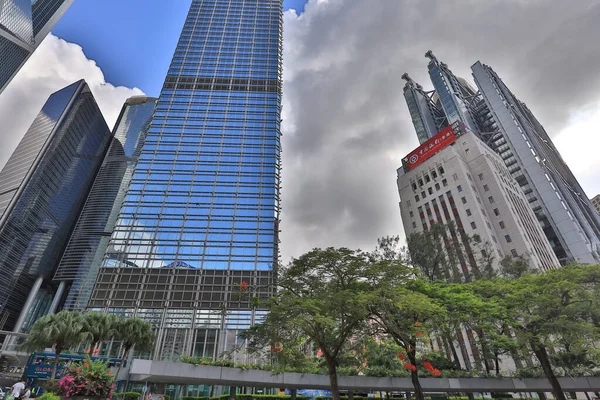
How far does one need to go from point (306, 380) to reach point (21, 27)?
106 metres

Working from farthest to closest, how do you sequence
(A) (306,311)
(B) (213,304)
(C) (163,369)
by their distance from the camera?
(B) (213,304) → (C) (163,369) → (A) (306,311)

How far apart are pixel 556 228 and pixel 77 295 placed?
112 meters

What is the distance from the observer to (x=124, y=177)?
9844 centimetres

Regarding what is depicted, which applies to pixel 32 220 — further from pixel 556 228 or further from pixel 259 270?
pixel 556 228

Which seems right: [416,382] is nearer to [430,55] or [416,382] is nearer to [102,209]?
[102,209]

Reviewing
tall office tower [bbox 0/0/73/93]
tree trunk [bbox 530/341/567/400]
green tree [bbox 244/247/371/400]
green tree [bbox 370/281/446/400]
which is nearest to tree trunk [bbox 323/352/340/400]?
green tree [bbox 244/247/371/400]

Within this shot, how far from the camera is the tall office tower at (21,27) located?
73312 mm

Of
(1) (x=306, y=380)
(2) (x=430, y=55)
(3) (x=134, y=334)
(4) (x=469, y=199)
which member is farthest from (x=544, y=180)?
(3) (x=134, y=334)

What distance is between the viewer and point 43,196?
8925cm

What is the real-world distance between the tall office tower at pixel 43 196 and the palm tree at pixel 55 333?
76.4 metres

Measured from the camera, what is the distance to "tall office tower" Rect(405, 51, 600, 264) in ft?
231

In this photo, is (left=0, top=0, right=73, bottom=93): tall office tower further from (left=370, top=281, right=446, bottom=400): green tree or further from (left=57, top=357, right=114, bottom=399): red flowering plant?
(left=370, top=281, right=446, bottom=400): green tree

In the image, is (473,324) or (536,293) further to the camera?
(473,324)

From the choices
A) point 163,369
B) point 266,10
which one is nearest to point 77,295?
point 163,369
